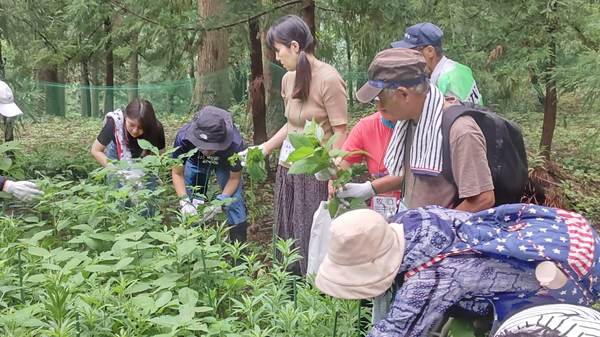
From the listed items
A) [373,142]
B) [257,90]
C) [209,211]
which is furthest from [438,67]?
[257,90]

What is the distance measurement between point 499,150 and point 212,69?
5.54 meters

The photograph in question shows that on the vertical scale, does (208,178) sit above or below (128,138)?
below

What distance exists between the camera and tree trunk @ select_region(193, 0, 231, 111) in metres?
7.11

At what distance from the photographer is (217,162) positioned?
3992mm

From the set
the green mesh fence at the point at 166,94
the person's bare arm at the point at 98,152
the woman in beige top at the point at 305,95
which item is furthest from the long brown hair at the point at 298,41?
the green mesh fence at the point at 166,94

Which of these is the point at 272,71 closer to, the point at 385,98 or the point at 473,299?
the point at 385,98

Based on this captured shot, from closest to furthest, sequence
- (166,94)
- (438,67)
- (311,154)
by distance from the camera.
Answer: (311,154)
(438,67)
(166,94)

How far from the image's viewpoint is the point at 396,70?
2.26m

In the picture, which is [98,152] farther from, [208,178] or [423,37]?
[423,37]

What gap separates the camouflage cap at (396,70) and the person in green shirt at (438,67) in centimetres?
103

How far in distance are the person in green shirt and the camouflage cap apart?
3.38ft

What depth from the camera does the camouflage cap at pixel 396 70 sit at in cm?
227

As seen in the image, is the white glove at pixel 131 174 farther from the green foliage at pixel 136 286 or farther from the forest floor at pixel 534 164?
the forest floor at pixel 534 164

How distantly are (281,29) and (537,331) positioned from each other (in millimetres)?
2503
